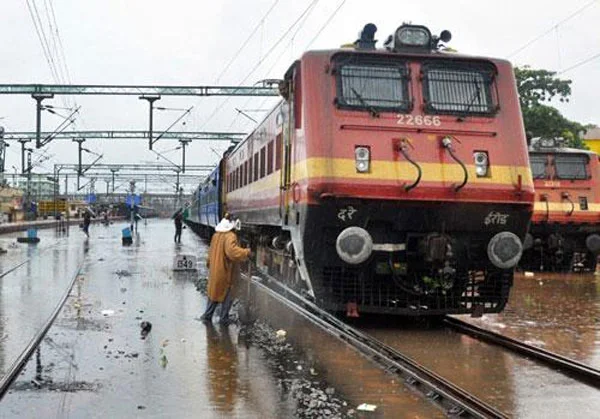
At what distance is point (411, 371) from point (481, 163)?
3.43 meters

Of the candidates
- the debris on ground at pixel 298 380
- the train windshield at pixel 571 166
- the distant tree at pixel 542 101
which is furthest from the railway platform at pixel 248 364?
the distant tree at pixel 542 101

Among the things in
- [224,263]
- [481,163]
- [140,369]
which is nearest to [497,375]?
[481,163]

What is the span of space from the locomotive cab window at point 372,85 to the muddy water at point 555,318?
3.63 meters

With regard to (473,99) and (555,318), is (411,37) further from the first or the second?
(555,318)

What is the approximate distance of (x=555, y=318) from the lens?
12.5 metres

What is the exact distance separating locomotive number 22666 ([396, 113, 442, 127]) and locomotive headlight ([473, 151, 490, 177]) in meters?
0.65

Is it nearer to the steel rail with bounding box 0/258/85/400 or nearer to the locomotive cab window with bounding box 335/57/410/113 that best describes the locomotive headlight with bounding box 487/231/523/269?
the locomotive cab window with bounding box 335/57/410/113

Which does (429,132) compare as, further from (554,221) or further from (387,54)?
(554,221)

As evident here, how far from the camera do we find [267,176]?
14.0m

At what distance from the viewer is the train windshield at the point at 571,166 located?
824 inches

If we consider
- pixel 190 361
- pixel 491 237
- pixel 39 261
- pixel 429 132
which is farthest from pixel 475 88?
pixel 39 261

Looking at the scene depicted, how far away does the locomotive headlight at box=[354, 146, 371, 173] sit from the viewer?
975 centimetres

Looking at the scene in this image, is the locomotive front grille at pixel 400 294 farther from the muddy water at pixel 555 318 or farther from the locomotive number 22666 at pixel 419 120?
the locomotive number 22666 at pixel 419 120

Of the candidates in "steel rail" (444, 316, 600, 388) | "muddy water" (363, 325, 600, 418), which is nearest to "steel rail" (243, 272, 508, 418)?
"muddy water" (363, 325, 600, 418)
